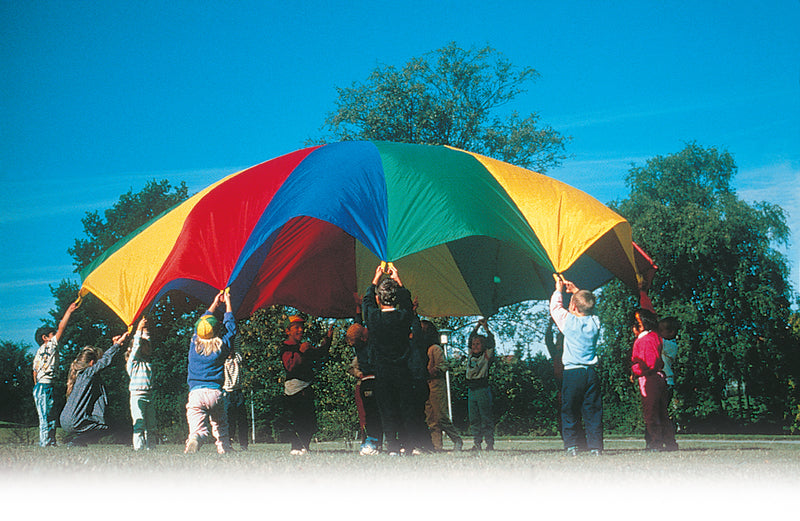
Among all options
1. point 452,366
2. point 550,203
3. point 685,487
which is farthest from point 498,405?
point 685,487

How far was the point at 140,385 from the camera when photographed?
9172 mm

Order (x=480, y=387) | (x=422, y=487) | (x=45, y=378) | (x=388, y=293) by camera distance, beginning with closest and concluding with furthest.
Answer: (x=422, y=487), (x=388, y=293), (x=45, y=378), (x=480, y=387)

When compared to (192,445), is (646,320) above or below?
above

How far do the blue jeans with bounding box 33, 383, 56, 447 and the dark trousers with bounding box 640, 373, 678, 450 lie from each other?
6.88 meters

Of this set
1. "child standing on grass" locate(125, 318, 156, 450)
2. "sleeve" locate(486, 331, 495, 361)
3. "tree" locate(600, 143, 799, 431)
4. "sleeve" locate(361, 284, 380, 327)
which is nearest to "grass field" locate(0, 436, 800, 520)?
"sleeve" locate(361, 284, 380, 327)

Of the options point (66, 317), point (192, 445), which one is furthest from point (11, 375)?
point (66, 317)

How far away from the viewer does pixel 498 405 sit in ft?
68.9

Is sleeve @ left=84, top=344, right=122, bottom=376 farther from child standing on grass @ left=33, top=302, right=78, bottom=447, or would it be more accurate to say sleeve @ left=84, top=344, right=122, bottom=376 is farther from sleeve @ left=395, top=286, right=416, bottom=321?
sleeve @ left=395, top=286, right=416, bottom=321

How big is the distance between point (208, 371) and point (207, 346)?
0.27 m

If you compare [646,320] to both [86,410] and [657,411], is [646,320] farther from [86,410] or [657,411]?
[86,410]

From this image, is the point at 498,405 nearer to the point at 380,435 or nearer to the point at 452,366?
the point at 452,366

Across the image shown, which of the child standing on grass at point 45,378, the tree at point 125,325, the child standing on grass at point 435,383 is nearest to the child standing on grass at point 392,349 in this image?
the child standing on grass at point 435,383

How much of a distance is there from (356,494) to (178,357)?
21.3m

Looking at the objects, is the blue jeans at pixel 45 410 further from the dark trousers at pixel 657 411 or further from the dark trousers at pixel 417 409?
the dark trousers at pixel 657 411
